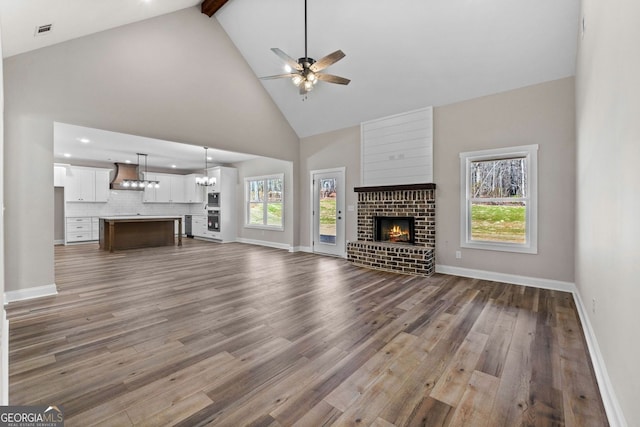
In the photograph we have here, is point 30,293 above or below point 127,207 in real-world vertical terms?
below

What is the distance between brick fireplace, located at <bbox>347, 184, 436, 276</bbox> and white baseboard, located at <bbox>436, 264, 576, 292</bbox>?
0.31m

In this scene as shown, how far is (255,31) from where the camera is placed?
5488 mm

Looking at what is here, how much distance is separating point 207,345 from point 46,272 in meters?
3.03

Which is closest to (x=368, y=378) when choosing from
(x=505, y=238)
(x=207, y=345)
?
(x=207, y=345)

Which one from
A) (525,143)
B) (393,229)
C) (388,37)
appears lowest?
(393,229)

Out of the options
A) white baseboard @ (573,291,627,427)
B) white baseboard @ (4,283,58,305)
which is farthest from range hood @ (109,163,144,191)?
white baseboard @ (573,291,627,427)

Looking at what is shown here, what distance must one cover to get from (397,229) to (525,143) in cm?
252

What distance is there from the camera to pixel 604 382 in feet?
5.89

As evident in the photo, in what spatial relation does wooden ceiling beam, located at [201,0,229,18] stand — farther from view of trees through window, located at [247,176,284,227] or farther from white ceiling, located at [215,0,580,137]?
view of trees through window, located at [247,176,284,227]

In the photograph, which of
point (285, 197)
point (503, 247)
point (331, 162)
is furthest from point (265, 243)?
point (503, 247)

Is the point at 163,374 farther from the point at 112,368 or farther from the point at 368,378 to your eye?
the point at 368,378

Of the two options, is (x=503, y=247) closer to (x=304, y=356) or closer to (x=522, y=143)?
(x=522, y=143)

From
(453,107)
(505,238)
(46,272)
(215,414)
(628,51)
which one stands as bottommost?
(215,414)

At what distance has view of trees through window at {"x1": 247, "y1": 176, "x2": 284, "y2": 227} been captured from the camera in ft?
26.8
